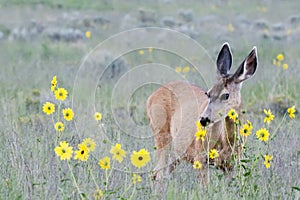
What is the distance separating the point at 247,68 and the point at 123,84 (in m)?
5.52

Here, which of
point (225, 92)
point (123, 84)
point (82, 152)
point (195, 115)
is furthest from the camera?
point (123, 84)

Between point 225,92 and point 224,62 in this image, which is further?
point 224,62

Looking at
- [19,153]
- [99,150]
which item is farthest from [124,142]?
[19,153]

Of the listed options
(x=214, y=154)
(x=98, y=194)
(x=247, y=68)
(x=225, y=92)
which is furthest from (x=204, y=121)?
(x=98, y=194)

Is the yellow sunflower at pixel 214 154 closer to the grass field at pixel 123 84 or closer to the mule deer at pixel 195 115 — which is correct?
the mule deer at pixel 195 115

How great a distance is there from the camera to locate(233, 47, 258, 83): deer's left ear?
704 centimetres

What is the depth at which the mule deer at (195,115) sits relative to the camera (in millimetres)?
6902

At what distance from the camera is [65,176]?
6.31 m

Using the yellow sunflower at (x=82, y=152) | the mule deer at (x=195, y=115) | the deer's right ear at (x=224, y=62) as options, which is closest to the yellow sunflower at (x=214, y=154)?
the mule deer at (x=195, y=115)

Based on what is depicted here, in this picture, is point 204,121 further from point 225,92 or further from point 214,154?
point 214,154

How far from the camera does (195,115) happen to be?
7.76 m

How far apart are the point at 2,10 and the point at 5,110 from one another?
15.1 m

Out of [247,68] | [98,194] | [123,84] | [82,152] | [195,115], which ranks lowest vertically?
[98,194]

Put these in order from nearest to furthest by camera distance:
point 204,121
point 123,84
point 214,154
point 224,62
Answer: point 214,154 < point 204,121 < point 224,62 < point 123,84
